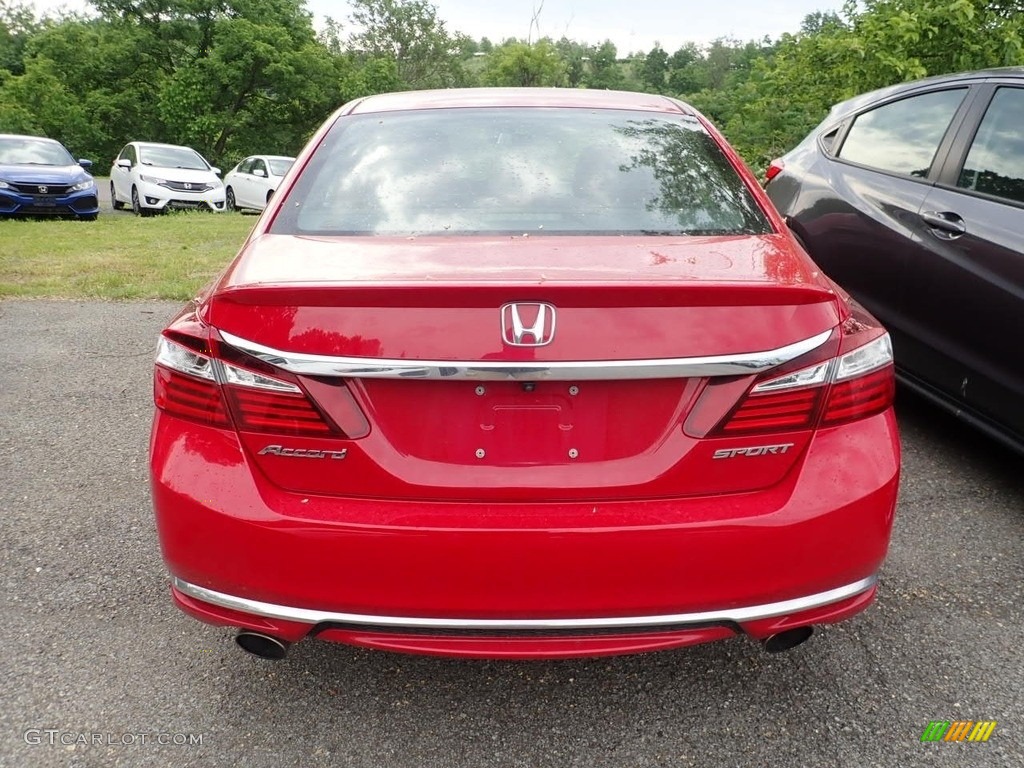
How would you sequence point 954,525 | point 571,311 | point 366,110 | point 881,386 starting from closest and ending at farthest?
point 571,311 → point 881,386 → point 366,110 → point 954,525

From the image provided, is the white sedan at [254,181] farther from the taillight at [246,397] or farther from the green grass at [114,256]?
the taillight at [246,397]

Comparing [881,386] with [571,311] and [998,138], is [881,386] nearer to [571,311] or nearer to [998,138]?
[571,311]

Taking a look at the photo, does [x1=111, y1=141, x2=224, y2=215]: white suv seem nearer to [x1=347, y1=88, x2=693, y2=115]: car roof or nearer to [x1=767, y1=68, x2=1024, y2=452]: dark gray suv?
[x1=767, y1=68, x2=1024, y2=452]: dark gray suv

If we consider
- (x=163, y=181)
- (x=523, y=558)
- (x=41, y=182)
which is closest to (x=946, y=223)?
(x=523, y=558)

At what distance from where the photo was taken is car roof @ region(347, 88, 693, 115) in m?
2.77

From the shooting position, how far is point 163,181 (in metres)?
16.2

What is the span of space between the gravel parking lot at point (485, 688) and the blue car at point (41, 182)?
12.3 m

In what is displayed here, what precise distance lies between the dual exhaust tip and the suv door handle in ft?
7.38

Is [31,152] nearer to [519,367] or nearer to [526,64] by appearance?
[519,367]

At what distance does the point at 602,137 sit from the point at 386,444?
1.34m

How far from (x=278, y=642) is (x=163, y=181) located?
16.3 metres

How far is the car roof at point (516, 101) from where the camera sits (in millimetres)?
2770

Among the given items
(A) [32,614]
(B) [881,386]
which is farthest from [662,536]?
(A) [32,614]

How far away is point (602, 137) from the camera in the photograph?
2.57 meters
